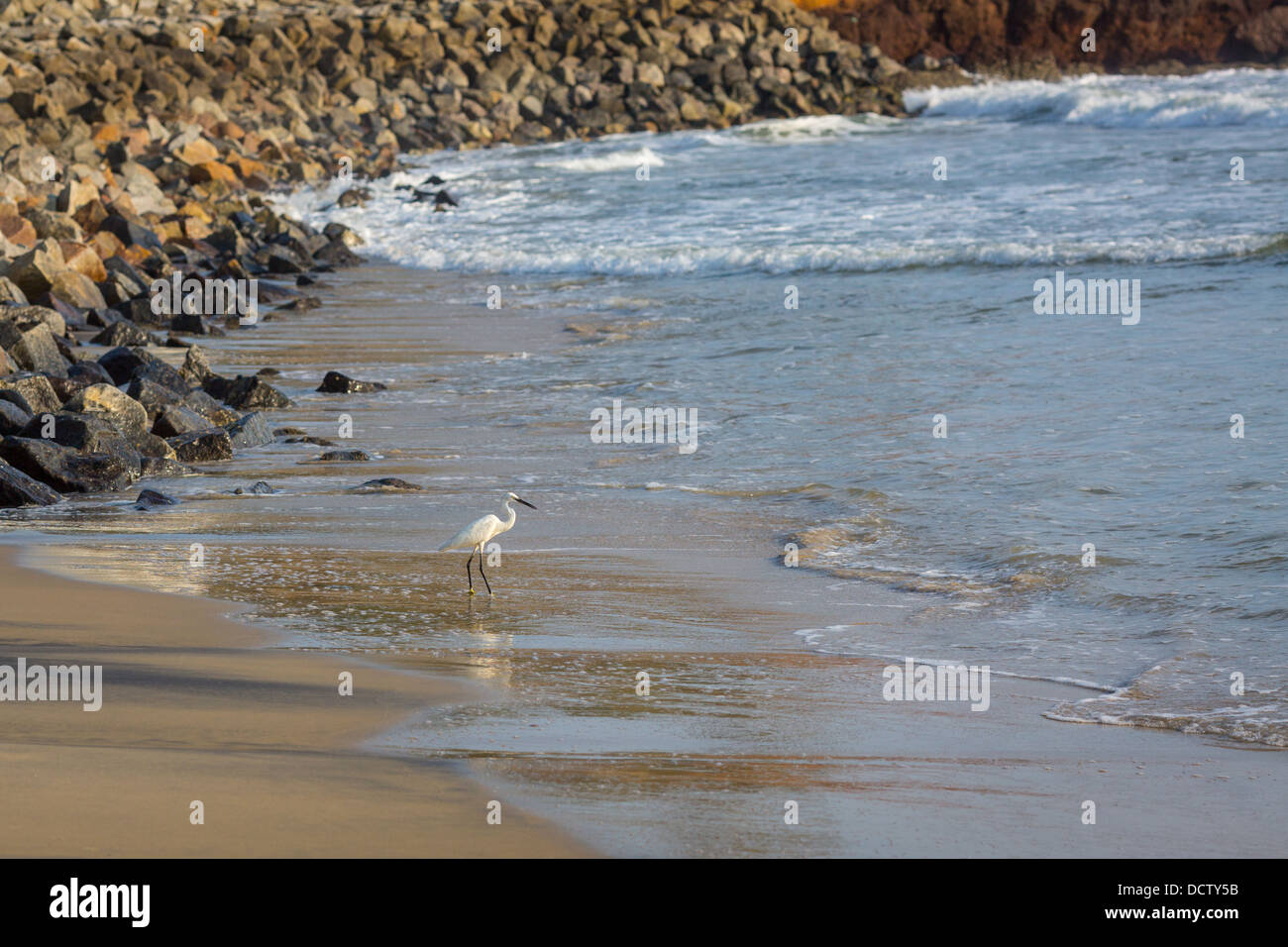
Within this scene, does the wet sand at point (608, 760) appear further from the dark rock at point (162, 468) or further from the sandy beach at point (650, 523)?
the dark rock at point (162, 468)

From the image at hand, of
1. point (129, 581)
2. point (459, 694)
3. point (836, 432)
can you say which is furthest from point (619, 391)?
point (459, 694)

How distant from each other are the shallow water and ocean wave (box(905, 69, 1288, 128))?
1283cm

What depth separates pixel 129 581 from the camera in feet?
20.1

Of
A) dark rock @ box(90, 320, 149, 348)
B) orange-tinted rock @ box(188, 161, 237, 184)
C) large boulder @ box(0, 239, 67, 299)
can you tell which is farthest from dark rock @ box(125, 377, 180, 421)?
orange-tinted rock @ box(188, 161, 237, 184)

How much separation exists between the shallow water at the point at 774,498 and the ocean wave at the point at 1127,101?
12.8 m

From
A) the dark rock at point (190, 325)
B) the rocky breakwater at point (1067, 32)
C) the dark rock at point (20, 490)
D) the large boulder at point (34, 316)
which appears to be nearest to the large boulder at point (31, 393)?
the dark rock at point (20, 490)

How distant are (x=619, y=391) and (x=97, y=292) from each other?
582 cm

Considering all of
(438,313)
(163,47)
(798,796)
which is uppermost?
(163,47)

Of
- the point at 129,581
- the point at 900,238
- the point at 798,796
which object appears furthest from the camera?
the point at 900,238

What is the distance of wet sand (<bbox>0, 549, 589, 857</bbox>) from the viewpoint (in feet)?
11.4

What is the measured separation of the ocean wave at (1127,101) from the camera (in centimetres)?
3011

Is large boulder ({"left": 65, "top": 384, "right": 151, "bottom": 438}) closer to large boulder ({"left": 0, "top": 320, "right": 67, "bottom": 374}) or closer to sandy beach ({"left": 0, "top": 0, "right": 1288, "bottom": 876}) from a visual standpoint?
sandy beach ({"left": 0, "top": 0, "right": 1288, "bottom": 876})
